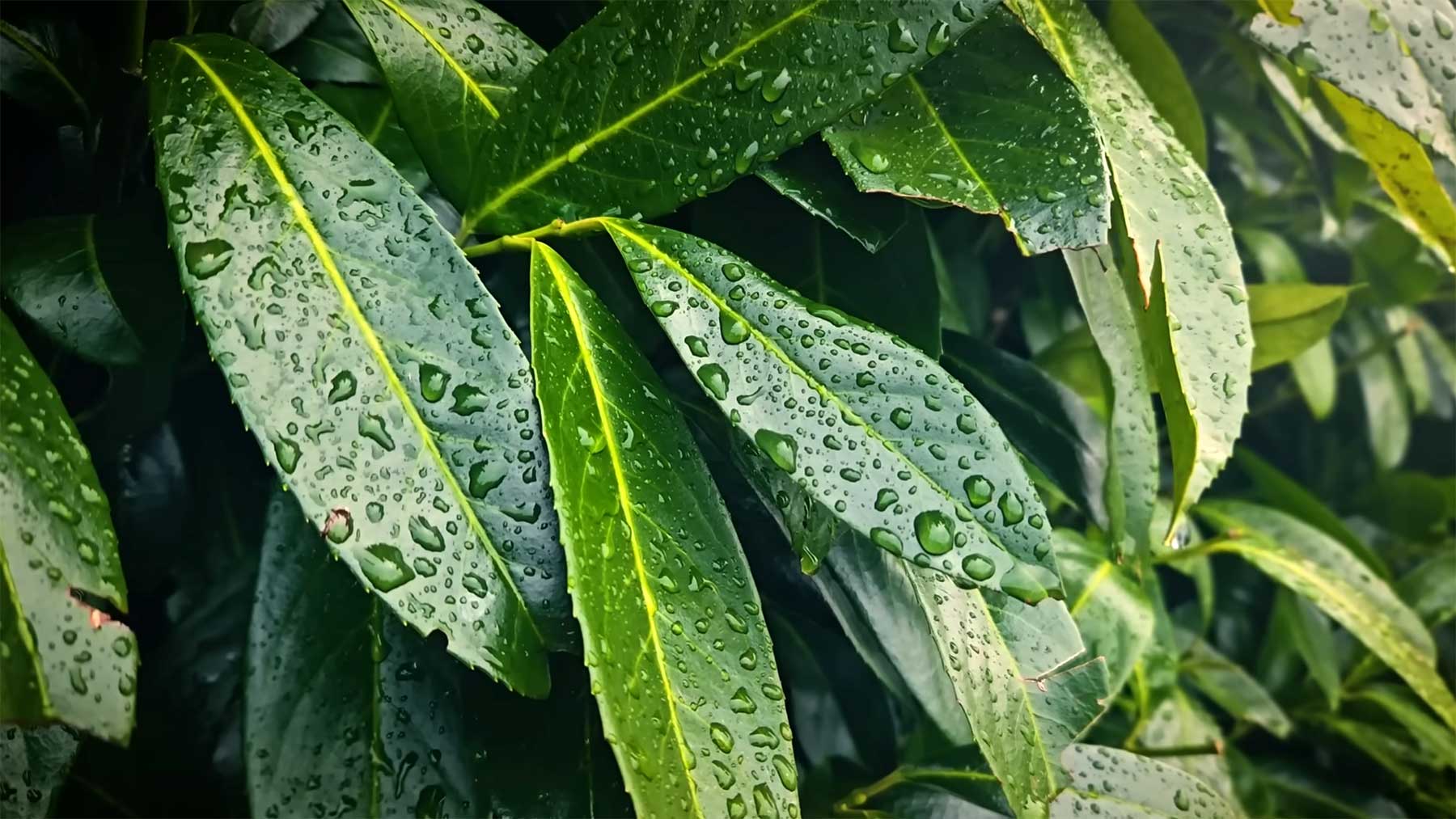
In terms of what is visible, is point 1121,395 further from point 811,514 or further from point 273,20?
point 273,20

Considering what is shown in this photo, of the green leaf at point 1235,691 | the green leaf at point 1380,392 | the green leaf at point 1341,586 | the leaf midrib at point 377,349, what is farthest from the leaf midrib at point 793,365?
the green leaf at point 1380,392

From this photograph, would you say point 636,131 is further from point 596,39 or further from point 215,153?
point 215,153

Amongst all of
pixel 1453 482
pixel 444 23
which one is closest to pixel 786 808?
pixel 444 23

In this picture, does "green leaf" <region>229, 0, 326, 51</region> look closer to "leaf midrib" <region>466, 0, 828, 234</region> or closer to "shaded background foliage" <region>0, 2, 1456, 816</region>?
"shaded background foliage" <region>0, 2, 1456, 816</region>

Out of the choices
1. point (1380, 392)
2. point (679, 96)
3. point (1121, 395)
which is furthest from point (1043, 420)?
point (1380, 392)

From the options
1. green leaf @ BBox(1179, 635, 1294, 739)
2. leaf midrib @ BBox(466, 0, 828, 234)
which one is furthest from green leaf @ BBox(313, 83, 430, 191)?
green leaf @ BBox(1179, 635, 1294, 739)

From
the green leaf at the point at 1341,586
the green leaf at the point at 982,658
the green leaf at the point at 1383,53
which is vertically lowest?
the green leaf at the point at 1341,586

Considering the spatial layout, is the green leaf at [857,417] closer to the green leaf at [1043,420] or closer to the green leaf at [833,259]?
the green leaf at [833,259]
